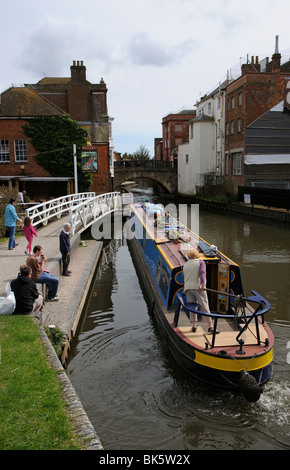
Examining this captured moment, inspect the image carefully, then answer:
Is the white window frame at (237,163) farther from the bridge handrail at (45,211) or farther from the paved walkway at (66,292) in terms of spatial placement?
the paved walkway at (66,292)

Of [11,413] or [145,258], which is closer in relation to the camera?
[11,413]

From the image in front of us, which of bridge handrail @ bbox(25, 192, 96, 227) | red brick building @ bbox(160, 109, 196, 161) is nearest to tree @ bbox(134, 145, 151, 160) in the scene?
red brick building @ bbox(160, 109, 196, 161)

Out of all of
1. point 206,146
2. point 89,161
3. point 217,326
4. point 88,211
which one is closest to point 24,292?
point 217,326

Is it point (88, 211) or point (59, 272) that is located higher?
point (88, 211)

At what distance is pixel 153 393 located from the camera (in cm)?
647

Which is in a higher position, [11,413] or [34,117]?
[34,117]

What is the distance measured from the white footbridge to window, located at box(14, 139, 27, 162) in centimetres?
690

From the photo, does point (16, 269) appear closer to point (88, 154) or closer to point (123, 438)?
point (123, 438)

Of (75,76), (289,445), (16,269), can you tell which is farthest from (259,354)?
(75,76)

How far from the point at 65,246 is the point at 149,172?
3698 cm

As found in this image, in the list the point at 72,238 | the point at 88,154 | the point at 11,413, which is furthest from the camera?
the point at 88,154

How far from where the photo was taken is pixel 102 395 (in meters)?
6.45

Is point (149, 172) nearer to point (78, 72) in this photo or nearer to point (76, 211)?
point (78, 72)

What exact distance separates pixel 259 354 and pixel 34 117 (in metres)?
25.4
